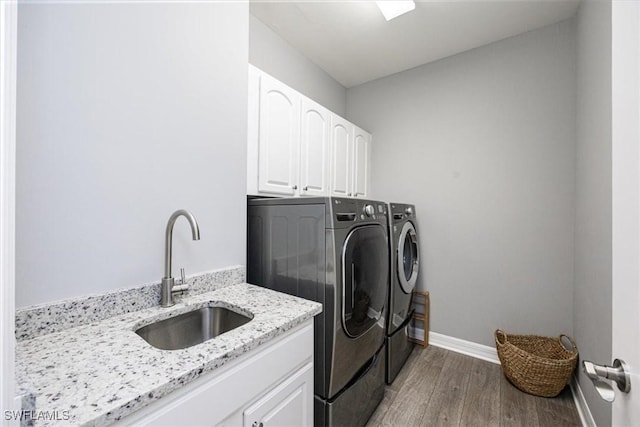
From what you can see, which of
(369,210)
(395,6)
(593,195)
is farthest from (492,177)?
(395,6)

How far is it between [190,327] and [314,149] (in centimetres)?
150

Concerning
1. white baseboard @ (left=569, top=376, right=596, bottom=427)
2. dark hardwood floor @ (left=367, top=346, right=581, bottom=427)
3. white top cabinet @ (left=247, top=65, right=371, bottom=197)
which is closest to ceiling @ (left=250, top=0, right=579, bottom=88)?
white top cabinet @ (left=247, top=65, right=371, bottom=197)

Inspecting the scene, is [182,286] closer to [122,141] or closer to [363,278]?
[122,141]

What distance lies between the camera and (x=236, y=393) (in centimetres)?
80

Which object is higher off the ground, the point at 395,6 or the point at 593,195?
the point at 395,6

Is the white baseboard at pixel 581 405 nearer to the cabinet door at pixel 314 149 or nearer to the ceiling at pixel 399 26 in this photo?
the cabinet door at pixel 314 149

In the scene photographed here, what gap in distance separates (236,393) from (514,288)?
2.38 meters

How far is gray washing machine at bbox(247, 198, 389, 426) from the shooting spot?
1243 millimetres

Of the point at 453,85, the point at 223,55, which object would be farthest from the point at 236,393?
the point at 453,85

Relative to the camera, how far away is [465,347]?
2.40m

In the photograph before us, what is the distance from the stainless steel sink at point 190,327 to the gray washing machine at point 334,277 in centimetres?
35

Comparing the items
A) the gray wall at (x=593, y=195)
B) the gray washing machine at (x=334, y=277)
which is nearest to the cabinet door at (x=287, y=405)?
the gray washing machine at (x=334, y=277)

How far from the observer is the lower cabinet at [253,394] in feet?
2.15

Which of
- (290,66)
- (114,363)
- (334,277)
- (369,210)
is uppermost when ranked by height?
(290,66)
